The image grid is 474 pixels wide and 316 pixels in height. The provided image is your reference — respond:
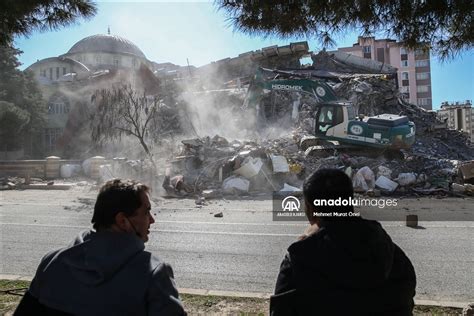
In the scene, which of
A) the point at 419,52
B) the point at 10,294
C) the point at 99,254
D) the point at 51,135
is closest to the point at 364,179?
the point at 419,52

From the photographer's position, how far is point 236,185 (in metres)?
15.0

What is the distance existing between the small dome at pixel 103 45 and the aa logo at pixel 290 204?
4904 centimetres

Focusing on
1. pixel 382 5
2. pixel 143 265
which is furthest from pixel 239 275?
pixel 143 265

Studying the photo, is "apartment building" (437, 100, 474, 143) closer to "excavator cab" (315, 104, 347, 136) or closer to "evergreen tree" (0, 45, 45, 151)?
"excavator cab" (315, 104, 347, 136)

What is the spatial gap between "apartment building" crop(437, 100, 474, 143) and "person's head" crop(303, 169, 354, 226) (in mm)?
28779

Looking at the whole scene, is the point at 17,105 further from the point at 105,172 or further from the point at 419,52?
the point at 419,52

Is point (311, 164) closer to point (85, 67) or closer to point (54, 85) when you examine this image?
point (54, 85)

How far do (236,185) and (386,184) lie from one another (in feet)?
16.8

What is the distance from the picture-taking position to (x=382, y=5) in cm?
349

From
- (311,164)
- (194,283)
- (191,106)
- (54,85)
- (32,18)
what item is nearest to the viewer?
(32,18)

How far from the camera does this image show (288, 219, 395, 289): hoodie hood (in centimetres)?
184

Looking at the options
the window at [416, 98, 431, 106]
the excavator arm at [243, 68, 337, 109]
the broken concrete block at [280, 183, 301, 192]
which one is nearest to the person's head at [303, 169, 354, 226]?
the broken concrete block at [280, 183, 301, 192]

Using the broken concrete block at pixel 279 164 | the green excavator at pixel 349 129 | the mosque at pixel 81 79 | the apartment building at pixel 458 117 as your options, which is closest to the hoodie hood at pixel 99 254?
the broken concrete block at pixel 279 164

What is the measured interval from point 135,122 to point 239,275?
17431 mm
